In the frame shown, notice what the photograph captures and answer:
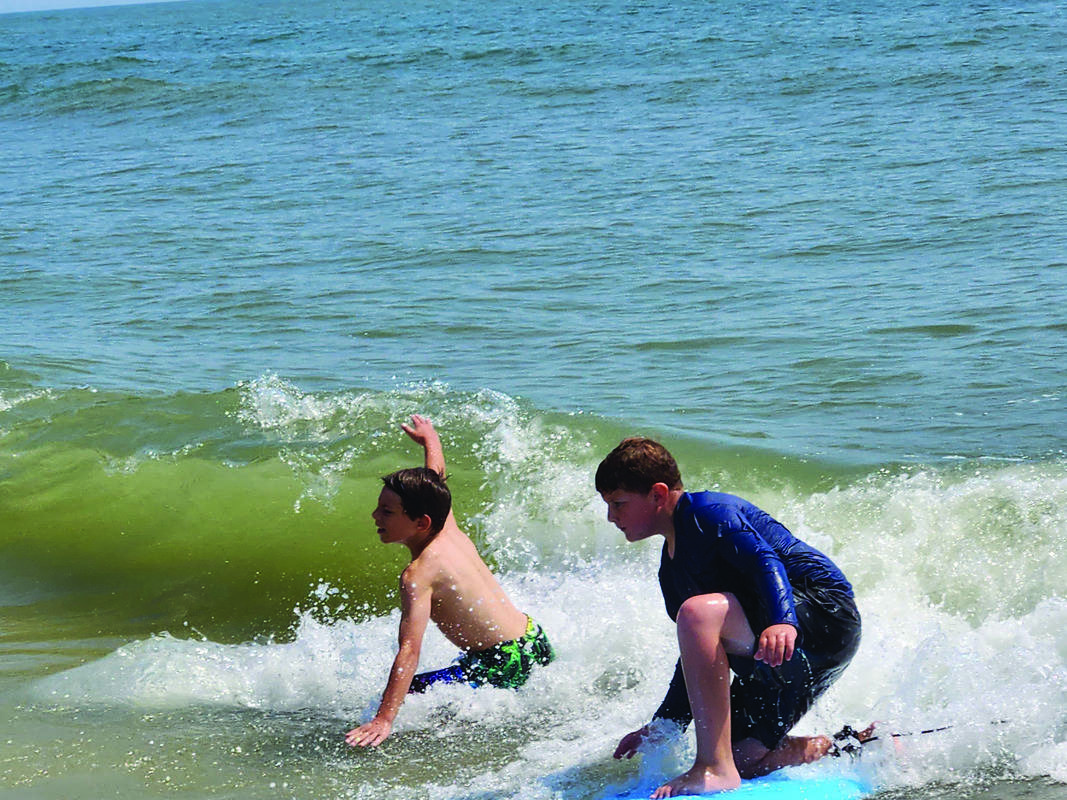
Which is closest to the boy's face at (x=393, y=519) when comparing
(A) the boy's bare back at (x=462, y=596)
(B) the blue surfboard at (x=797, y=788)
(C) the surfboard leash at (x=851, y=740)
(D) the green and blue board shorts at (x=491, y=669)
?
(A) the boy's bare back at (x=462, y=596)

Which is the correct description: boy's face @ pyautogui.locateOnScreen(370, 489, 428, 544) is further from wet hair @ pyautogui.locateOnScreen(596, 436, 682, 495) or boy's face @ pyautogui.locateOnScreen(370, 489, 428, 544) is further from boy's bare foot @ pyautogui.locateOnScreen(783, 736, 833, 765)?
boy's bare foot @ pyautogui.locateOnScreen(783, 736, 833, 765)

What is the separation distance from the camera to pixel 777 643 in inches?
148

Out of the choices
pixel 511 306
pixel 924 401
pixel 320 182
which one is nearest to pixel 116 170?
pixel 320 182

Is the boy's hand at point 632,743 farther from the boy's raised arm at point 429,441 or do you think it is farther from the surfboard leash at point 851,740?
the boy's raised arm at point 429,441

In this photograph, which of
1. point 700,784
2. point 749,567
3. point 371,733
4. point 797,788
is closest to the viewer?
point 749,567

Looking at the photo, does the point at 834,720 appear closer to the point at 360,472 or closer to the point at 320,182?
the point at 360,472

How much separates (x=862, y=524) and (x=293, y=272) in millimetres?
8366

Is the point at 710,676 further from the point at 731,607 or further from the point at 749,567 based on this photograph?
the point at 749,567

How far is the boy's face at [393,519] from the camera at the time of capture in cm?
485

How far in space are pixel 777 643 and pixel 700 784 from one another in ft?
1.85

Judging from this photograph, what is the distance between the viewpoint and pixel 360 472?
7805 millimetres

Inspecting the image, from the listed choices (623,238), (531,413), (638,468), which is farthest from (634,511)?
(623,238)

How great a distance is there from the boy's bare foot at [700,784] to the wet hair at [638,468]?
33.9 inches

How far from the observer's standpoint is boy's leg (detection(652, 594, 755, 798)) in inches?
153
